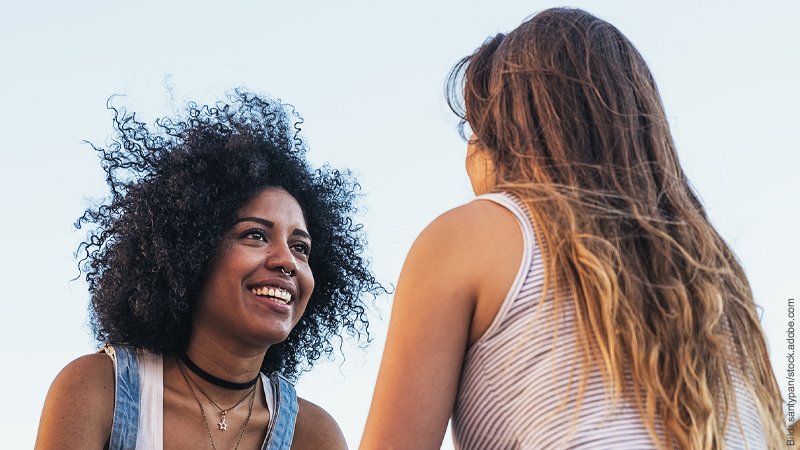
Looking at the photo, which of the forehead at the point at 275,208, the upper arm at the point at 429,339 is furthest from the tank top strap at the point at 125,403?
the upper arm at the point at 429,339

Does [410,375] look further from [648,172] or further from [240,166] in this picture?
[240,166]

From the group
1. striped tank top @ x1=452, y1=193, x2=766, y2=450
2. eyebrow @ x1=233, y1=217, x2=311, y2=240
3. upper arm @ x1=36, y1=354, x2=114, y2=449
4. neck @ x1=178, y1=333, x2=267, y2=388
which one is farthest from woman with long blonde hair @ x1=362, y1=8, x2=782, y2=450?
eyebrow @ x1=233, y1=217, x2=311, y2=240

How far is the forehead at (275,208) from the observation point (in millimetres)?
4859

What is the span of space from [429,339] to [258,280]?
2545mm

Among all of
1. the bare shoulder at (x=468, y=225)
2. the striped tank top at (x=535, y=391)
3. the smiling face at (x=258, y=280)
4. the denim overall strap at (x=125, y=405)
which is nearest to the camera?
the striped tank top at (x=535, y=391)

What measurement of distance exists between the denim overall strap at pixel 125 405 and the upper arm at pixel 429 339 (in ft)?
7.96

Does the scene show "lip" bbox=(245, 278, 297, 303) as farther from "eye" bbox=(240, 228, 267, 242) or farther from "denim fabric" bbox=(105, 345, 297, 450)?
"denim fabric" bbox=(105, 345, 297, 450)

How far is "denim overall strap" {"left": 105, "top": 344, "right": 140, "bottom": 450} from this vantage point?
4254 millimetres

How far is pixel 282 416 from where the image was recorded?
15.6 ft

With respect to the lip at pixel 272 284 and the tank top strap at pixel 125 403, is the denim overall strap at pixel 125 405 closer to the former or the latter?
the tank top strap at pixel 125 403

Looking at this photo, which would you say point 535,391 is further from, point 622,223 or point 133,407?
point 133,407

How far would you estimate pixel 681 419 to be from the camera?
2062 millimetres

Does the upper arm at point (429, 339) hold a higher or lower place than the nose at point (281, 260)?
lower

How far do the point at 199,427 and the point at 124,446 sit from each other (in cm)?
35
